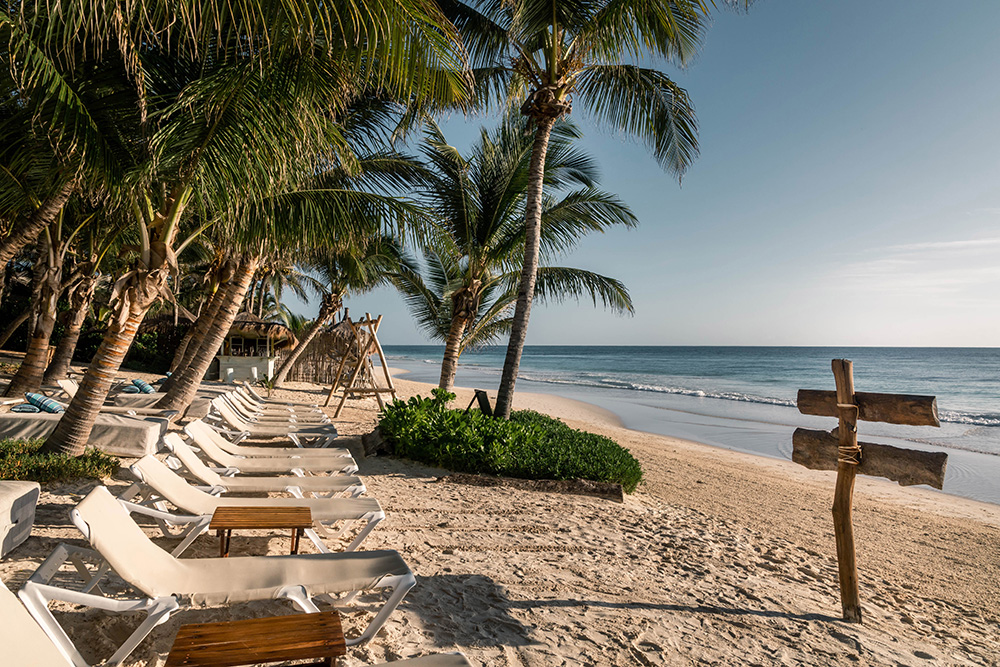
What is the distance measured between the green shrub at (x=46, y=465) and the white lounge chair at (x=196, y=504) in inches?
73.1

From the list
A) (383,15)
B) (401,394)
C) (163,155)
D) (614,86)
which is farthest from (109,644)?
(401,394)

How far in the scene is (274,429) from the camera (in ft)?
23.0

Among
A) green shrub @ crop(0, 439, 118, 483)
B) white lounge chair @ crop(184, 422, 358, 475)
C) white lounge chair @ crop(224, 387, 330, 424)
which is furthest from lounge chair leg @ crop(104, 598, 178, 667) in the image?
white lounge chair @ crop(224, 387, 330, 424)

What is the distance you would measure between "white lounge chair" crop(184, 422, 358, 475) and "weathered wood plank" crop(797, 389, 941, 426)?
368cm

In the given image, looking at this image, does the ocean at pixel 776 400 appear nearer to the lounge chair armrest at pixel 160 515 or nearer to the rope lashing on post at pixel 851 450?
the rope lashing on post at pixel 851 450

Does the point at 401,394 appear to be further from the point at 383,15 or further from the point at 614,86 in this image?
the point at 383,15

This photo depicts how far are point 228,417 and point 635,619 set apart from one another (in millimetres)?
5498

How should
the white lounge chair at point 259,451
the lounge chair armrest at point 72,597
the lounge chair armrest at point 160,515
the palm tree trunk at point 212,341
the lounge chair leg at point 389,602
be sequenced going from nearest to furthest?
the lounge chair armrest at point 72,597 → the lounge chair leg at point 389,602 → the lounge chair armrest at point 160,515 → the white lounge chair at point 259,451 → the palm tree trunk at point 212,341

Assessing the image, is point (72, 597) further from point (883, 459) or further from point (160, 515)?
point (883, 459)

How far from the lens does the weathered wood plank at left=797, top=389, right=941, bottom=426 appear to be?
3.33m

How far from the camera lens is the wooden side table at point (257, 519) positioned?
3.04 meters

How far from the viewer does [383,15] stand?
3264 millimetres

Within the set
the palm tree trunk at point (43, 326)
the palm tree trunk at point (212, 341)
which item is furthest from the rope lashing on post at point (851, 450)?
the palm tree trunk at point (43, 326)

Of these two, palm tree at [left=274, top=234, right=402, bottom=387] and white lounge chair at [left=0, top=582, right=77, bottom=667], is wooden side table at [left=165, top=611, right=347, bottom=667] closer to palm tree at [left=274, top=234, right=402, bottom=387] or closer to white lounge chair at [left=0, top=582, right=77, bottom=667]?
white lounge chair at [left=0, top=582, right=77, bottom=667]
